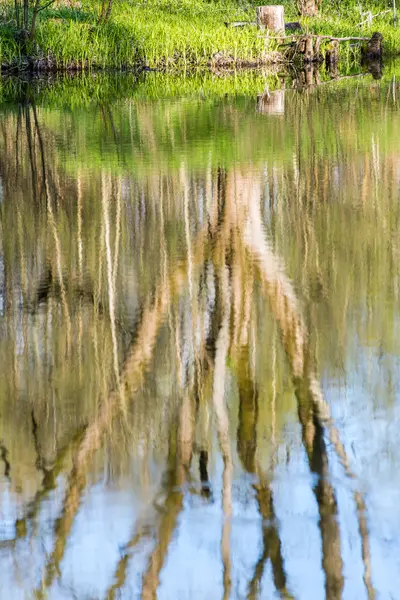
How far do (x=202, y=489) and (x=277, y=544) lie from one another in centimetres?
33

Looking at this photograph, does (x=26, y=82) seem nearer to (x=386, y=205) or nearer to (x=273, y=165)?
(x=273, y=165)

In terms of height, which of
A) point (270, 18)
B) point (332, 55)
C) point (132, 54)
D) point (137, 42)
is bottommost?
point (332, 55)

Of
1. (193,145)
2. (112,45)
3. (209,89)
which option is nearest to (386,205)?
(193,145)

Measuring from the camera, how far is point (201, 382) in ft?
11.8

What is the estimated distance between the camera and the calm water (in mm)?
2521

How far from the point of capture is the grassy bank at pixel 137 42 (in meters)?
17.8

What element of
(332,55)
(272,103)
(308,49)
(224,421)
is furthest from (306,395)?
(332,55)

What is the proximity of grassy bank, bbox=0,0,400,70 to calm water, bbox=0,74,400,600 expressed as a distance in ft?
34.3

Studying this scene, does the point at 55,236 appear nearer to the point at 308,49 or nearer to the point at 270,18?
the point at 308,49

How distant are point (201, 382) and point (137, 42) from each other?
15.7 m

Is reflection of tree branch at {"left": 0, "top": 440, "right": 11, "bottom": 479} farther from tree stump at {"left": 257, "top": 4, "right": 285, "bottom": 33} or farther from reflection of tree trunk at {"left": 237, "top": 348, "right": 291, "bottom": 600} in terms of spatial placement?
tree stump at {"left": 257, "top": 4, "right": 285, "bottom": 33}

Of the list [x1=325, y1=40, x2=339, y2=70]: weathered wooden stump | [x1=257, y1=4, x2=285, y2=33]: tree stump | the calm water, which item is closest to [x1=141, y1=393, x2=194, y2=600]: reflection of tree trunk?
the calm water

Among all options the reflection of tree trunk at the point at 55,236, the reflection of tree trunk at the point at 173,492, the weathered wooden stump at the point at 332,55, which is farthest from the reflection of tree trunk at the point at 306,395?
the weathered wooden stump at the point at 332,55

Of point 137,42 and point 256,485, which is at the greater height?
point 137,42
